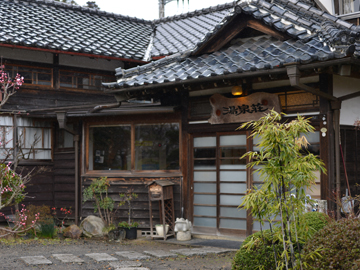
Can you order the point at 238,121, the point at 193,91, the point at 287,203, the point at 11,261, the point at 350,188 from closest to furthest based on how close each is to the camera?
1. the point at 287,203
2. the point at 11,261
3. the point at 350,188
4. the point at 238,121
5. the point at 193,91

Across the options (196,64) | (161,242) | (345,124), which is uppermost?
(196,64)

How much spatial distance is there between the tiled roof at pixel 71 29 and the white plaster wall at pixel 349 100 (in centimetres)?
701

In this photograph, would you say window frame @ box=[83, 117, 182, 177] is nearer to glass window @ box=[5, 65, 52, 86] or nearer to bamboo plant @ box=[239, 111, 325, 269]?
glass window @ box=[5, 65, 52, 86]

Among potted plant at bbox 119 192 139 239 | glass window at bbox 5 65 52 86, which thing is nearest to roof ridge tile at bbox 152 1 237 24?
glass window at bbox 5 65 52 86

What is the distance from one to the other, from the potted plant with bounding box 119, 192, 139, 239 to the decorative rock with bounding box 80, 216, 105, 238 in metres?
0.60

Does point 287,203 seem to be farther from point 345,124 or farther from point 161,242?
point 161,242

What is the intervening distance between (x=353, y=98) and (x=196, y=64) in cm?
358

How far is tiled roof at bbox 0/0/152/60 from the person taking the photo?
12.4 m

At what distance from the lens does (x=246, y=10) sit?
30.1ft

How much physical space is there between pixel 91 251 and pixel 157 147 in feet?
11.1

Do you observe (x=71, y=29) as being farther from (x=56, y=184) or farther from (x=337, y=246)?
(x=337, y=246)

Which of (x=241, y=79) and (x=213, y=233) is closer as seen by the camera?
(x=241, y=79)

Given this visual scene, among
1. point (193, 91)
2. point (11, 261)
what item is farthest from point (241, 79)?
point (11, 261)

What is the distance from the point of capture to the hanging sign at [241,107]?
9.07 m
